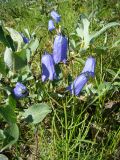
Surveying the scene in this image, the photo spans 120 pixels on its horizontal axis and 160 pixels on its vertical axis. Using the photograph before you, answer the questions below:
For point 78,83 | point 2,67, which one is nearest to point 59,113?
point 78,83

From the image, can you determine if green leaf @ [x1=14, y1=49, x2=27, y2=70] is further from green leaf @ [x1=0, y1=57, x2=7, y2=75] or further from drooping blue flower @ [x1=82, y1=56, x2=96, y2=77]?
drooping blue flower @ [x1=82, y1=56, x2=96, y2=77]

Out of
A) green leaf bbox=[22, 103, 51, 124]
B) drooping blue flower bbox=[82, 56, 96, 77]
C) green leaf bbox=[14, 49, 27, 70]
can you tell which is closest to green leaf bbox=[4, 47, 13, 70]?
green leaf bbox=[14, 49, 27, 70]

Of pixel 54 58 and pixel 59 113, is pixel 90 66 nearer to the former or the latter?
pixel 54 58

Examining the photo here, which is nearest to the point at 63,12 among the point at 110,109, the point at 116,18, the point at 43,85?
the point at 116,18

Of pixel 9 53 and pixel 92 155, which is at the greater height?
pixel 9 53

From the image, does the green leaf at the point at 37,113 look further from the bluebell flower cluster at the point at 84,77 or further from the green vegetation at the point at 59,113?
the bluebell flower cluster at the point at 84,77

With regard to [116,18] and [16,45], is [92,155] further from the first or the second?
[116,18]

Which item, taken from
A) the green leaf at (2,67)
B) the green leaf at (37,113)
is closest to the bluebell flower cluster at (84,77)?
the green leaf at (37,113)
